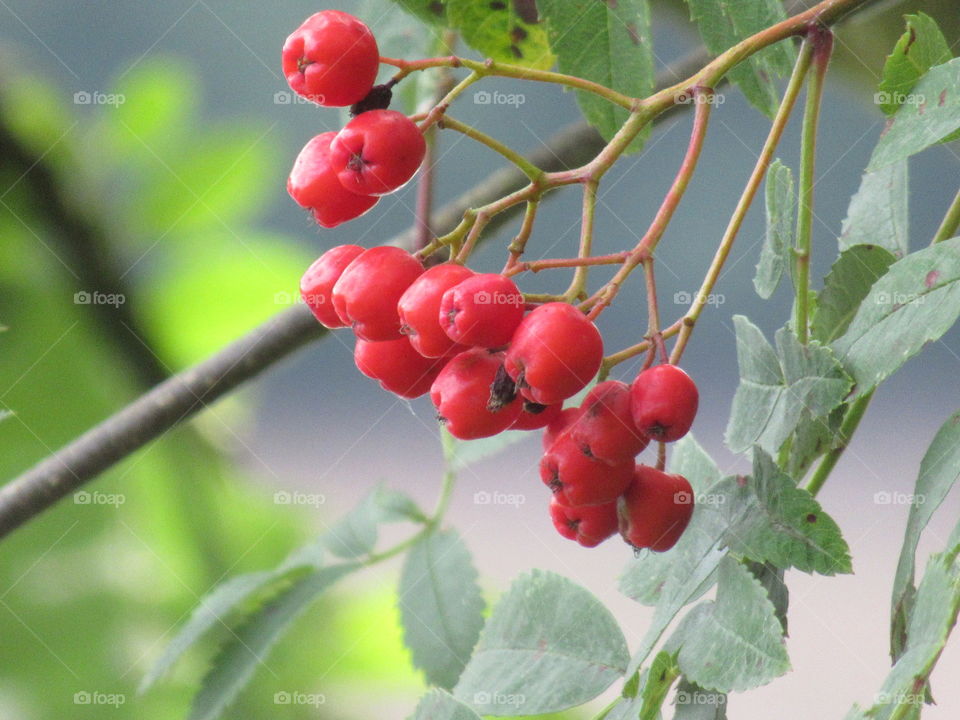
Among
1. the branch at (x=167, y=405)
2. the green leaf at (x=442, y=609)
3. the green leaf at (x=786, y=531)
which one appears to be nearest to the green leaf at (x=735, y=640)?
the green leaf at (x=786, y=531)

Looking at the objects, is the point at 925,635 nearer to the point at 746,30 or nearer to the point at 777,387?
the point at 777,387

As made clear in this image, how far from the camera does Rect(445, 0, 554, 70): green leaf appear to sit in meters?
0.56

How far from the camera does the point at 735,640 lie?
1.23 feet

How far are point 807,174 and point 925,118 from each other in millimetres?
72

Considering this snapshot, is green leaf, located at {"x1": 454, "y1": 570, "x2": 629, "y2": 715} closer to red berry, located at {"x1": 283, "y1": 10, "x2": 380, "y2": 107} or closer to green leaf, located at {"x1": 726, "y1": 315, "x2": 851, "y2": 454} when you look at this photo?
green leaf, located at {"x1": 726, "y1": 315, "x2": 851, "y2": 454}

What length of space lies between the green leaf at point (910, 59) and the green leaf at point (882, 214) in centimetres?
11

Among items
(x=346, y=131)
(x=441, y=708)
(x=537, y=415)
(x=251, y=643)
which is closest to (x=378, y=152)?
(x=346, y=131)

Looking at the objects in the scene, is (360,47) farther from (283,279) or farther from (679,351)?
(283,279)

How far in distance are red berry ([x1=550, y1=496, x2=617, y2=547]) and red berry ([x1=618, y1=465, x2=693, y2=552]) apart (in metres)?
0.01

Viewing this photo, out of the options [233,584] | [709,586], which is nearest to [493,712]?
[709,586]

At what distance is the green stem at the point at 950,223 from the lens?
455 millimetres

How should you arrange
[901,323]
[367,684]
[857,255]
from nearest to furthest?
[901,323] → [857,255] → [367,684]

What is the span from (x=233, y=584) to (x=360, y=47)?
40cm

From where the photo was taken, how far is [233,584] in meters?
0.67
